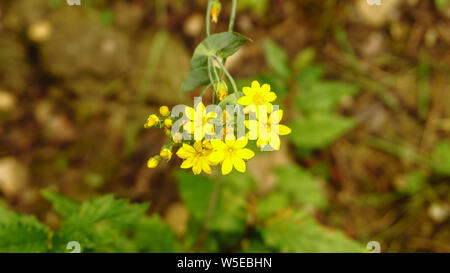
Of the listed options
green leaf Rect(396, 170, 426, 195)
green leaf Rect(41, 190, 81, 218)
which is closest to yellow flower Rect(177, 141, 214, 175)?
green leaf Rect(41, 190, 81, 218)

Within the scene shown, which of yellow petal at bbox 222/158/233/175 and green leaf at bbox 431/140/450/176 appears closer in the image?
yellow petal at bbox 222/158/233/175

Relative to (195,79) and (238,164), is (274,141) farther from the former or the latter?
(195,79)

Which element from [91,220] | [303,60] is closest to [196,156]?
[91,220]

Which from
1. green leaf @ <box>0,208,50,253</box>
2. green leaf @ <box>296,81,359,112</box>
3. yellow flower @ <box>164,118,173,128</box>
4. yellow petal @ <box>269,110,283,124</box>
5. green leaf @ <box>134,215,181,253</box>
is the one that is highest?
green leaf @ <box>296,81,359,112</box>

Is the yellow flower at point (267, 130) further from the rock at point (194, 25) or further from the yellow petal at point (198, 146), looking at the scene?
the rock at point (194, 25)

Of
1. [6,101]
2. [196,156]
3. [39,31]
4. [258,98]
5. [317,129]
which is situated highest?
[39,31]

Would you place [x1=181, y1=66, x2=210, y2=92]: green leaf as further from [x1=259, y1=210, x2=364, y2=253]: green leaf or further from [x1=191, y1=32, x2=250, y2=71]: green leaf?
[x1=259, y1=210, x2=364, y2=253]: green leaf
